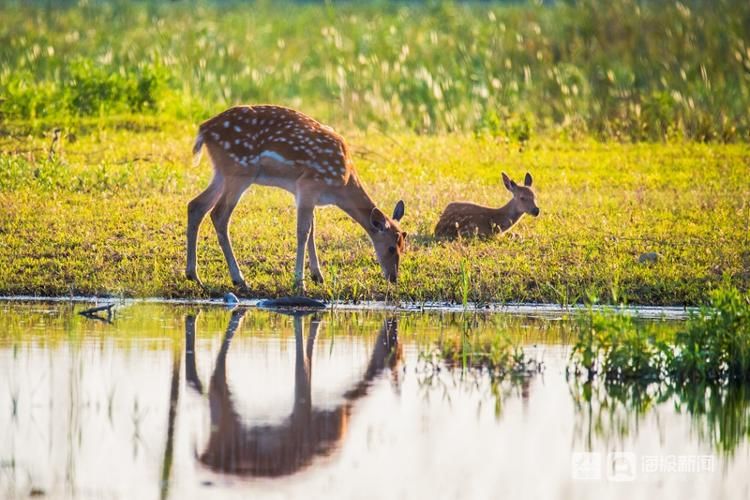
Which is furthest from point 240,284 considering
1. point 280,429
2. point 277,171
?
point 280,429

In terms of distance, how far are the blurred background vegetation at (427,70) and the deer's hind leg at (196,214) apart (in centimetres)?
729

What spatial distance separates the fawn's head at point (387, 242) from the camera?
13641 millimetres

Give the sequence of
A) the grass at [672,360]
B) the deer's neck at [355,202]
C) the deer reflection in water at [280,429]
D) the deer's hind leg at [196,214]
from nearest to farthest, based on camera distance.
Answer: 1. the deer reflection in water at [280,429]
2. the grass at [672,360]
3. the deer's hind leg at [196,214]
4. the deer's neck at [355,202]

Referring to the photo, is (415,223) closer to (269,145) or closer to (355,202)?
(355,202)

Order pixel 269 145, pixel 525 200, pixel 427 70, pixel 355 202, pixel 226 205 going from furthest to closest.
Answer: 1. pixel 427 70
2. pixel 525 200
3. pixel 355 202
4. pixel 226 205
5. pixel 269 145

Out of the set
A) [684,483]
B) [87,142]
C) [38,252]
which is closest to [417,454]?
[684,483]

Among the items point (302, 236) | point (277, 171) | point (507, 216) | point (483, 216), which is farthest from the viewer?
point (507, 216)

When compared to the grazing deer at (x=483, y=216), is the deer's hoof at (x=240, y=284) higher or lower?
lower

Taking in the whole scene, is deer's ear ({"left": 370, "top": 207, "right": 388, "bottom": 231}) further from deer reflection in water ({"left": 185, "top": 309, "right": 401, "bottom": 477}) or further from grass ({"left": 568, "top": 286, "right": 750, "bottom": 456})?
grass ({"left": 568, "top": 286, "right": 750, "bottom": 456})

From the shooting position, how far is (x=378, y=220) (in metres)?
13.9

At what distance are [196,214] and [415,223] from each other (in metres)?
2.86

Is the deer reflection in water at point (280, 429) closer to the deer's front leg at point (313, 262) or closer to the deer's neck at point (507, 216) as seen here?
the deer's front leg at point (313, 262)

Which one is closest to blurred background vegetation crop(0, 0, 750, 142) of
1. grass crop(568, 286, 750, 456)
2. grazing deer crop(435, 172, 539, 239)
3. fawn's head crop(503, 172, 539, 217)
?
fawn's head crop(503, 172, 539, 217)

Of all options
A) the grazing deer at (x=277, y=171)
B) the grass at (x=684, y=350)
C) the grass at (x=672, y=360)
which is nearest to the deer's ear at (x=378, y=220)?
the grazing deer at (x=277, y=171)
